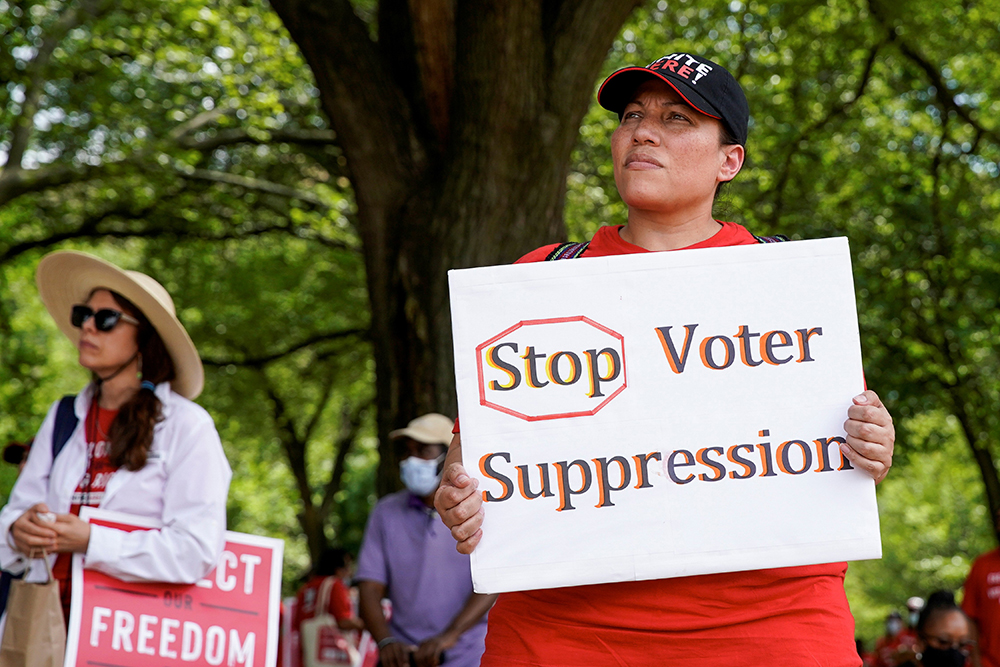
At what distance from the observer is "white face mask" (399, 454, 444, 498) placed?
550cm

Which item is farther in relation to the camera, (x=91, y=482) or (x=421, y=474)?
(x=421, y=474)

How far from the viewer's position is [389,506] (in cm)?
552

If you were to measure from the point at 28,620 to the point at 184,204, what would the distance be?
37.6ft

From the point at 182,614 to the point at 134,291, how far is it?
1150mm

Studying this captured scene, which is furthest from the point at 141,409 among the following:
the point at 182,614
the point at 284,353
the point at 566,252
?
the point at 284,353

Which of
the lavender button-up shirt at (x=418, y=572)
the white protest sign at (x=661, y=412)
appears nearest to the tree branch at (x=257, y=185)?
the lavender button-up shirt at (x=418, y=572)

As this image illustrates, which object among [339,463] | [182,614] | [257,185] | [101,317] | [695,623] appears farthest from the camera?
[339,463]

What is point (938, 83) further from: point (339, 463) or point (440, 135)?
point (339, 463)

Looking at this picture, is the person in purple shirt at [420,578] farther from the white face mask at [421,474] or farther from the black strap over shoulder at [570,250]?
the black strap over shoulder at [570,250]

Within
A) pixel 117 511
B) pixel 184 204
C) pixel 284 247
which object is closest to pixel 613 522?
pixel 117 511

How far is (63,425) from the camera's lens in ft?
11.8

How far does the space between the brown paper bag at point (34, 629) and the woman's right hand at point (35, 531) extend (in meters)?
0.11

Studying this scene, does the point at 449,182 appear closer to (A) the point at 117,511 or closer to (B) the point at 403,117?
(B) the point at 403,117

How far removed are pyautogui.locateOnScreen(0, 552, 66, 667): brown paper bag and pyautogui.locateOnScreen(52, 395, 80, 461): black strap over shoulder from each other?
1.71 feet
